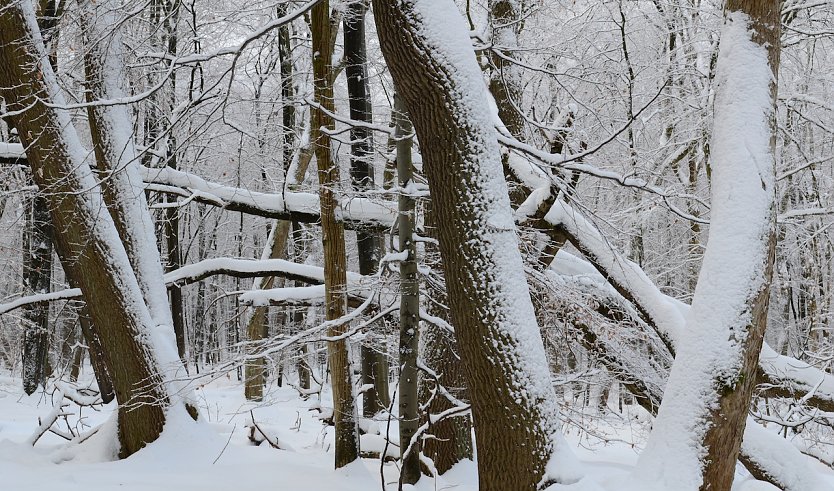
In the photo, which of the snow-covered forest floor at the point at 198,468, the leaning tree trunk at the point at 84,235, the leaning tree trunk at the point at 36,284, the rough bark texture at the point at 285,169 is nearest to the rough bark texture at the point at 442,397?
the snow-covered forest floor at the point at 198,468

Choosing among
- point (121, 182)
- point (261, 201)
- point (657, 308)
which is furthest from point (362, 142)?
point (657, 308)

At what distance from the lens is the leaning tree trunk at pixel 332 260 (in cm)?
616

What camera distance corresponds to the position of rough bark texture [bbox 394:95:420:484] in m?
Answer: 5.23

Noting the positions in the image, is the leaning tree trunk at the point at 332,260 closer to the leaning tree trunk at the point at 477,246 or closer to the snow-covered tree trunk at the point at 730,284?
the leaning tree trunk at the point at 477,246

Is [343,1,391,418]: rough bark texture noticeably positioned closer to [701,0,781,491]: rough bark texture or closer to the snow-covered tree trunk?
the snow-covered tree trunk

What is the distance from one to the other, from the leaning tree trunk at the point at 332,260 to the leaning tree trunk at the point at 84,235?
61.2 inches

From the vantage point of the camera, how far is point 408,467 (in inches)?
220

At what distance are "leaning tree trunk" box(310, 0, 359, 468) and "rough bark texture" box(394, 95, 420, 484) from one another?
0.97m

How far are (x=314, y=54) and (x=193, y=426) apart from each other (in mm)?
3586

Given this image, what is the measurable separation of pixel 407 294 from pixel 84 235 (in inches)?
116

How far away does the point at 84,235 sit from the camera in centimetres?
589

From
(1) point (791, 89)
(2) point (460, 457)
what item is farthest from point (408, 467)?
(1) point (791, 89)

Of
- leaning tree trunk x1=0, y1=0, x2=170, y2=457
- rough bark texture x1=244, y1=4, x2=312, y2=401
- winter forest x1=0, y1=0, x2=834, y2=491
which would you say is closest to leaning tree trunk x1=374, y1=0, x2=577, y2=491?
winter forest x1=0, y1=0, x2=834, y2=491

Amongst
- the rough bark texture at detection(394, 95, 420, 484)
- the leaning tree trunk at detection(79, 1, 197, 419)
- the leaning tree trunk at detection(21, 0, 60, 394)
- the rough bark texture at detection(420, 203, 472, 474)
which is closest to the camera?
the rough bark texture at detection(394, 95, 420, 484)
